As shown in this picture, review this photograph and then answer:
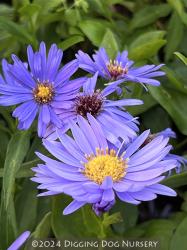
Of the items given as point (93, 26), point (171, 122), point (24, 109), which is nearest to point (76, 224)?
point (24, 109)

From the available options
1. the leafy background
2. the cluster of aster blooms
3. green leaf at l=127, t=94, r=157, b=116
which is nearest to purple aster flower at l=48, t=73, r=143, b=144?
the cluster of aster blooms

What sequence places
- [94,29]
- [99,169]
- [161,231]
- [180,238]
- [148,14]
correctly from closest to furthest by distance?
[99,169], [180,238], [161,231], [94,29], [148,14]

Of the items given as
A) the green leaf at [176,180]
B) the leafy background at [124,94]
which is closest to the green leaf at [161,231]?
the leafy background at [124,94]

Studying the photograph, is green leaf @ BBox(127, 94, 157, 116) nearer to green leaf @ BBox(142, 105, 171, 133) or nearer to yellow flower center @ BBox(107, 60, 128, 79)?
green leaf @ BBox(142, 105, 171, 133)

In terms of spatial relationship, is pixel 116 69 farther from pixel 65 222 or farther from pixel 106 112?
pixel 65 222

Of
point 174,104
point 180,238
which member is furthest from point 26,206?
point 174,104

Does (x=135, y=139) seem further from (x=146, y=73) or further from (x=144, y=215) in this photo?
(x=144, y=215)

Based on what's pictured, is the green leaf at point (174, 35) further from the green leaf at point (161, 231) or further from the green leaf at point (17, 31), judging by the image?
the green leaf at point (161, 231)

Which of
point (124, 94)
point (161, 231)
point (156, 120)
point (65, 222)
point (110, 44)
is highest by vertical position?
point (110, 44)
